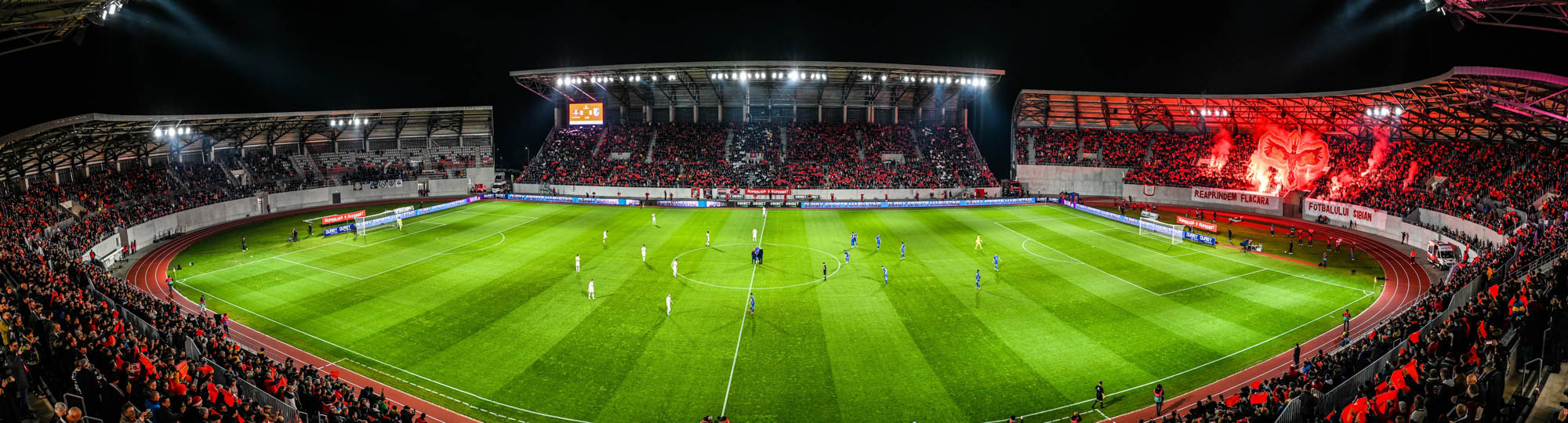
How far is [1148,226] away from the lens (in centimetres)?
4612

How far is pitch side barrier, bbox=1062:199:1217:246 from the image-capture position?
4138 cm

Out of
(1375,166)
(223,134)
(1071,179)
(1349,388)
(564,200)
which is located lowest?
(1349,388)

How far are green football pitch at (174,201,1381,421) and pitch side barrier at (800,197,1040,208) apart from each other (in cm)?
1785

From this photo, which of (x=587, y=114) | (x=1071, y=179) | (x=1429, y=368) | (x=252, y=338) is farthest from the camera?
(x=587, y=114)

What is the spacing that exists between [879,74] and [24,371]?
201 ft

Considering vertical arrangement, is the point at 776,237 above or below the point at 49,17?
below

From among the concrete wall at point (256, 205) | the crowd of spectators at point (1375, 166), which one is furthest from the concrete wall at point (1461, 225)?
the concrete wall at point (256, 205)

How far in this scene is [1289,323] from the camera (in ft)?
83.2

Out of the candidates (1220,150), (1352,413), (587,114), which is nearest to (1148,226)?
(1220,150)

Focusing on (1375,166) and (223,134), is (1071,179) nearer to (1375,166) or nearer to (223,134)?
(1375,166)

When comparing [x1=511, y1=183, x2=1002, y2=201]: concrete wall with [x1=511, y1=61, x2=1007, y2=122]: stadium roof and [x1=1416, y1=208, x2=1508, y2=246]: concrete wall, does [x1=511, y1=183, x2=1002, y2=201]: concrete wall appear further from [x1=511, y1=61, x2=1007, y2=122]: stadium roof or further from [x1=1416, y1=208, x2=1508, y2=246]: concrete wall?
[x1=1416, y1=208, x2=1508, y2=246]: concrete wall

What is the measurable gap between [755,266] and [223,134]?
52.8 meters

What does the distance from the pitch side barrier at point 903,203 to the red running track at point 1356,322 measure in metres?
23.5

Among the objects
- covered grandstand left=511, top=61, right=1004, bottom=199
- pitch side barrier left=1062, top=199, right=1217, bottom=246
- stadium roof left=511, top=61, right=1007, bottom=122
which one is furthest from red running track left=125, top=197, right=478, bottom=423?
pitch side barrier left=1062, top=199, right=1217, bottom=246
